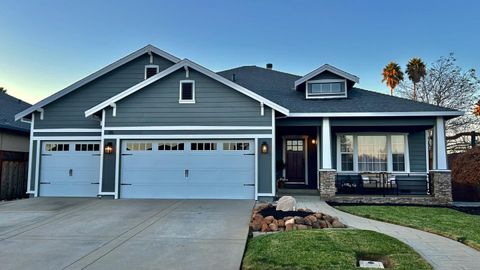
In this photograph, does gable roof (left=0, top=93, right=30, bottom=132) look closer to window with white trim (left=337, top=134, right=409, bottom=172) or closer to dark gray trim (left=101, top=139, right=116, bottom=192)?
dark gray trim (left=101, top=139, right=116, bottom=192)

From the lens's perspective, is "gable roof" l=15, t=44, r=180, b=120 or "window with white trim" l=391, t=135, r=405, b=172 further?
"window with white trim" l=391, t=135, r=405, b=172

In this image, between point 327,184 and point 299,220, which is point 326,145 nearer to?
point 327,184

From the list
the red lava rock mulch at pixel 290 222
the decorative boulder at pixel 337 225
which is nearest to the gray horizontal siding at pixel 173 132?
the red lava rock mulch at pixel 290 222

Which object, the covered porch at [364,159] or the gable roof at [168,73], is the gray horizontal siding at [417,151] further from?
the gable roof at [168,73]

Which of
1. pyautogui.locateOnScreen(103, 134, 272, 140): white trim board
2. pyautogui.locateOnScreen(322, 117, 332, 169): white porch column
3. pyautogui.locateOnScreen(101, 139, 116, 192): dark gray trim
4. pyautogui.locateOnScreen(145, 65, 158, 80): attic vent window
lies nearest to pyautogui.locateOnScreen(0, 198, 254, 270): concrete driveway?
pyautogui.locateOnScreen(101, 139, 116, 192): dark gray trim

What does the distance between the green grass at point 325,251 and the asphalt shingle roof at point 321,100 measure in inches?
254

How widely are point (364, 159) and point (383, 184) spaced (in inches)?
61.3

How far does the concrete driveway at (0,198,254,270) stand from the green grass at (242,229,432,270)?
1.28ft

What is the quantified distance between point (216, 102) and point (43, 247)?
7.12 meters

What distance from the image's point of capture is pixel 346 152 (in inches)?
528

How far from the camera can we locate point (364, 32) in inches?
661

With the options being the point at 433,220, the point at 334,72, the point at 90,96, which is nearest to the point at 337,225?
the point at 433,220

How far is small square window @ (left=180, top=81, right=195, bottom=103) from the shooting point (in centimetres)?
1162

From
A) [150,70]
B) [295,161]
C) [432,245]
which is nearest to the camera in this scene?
[432,245]
